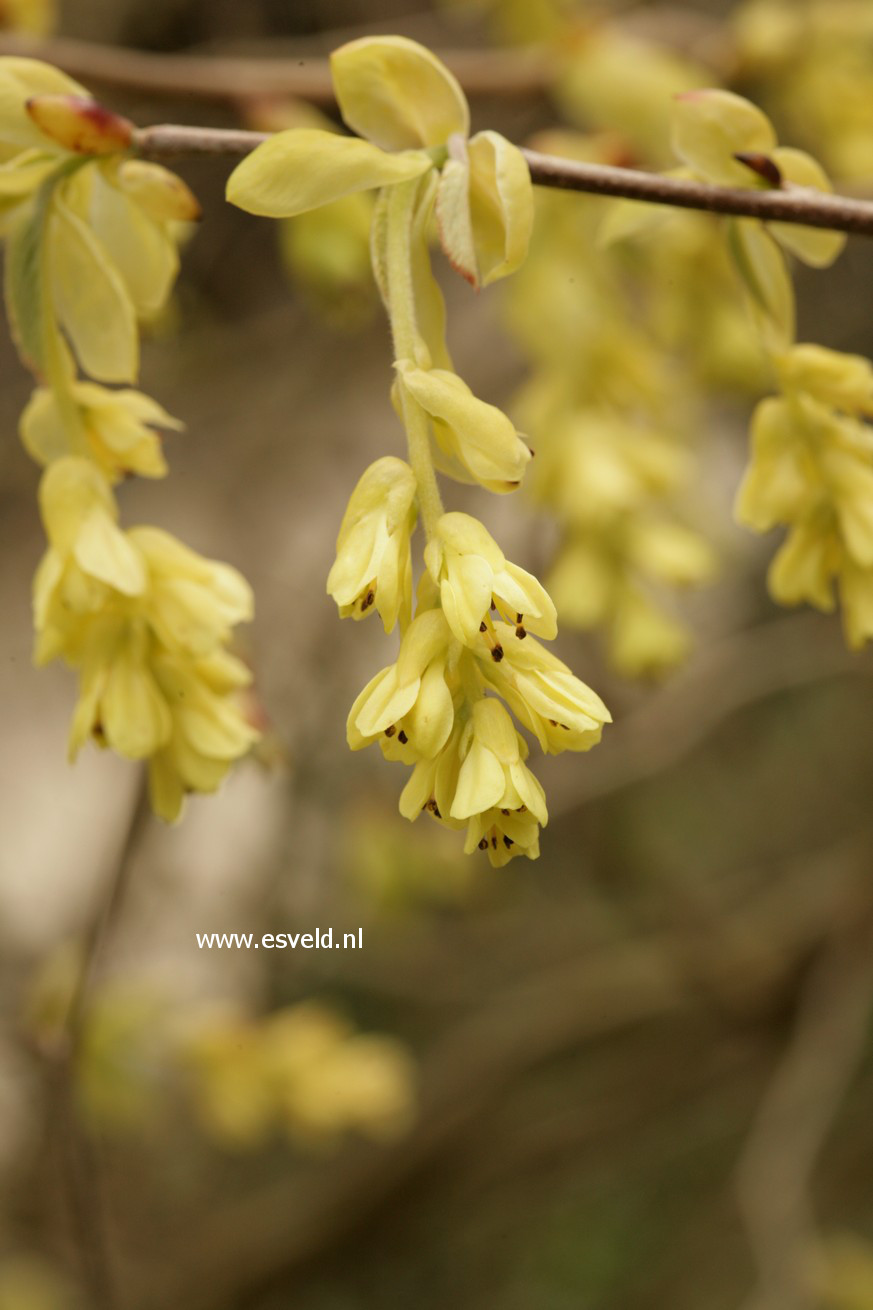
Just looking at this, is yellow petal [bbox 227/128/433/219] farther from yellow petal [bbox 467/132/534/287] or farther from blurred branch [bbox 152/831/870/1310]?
blurred branch [bbox 152/831/870/1310]

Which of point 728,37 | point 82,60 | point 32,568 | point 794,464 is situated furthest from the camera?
point 32,568

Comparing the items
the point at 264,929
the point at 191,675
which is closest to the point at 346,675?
the point at 264,929

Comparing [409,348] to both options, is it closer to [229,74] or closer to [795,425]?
[795,425]

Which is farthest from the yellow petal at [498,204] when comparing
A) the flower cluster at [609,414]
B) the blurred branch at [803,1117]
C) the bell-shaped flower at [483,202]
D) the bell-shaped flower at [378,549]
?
the blurred branch at [803,1117]

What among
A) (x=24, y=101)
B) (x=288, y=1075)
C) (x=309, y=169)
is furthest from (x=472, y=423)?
(x=288, y=1075)

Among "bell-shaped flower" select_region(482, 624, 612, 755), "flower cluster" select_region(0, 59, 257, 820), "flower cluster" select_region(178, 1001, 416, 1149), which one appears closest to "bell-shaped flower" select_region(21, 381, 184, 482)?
"flower cluster" select_region(0, 59, 257, 820)

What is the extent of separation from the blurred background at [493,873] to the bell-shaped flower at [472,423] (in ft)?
1.65

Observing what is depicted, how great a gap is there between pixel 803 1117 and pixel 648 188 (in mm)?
1377

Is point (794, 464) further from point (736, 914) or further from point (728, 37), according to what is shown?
point (736, 914)

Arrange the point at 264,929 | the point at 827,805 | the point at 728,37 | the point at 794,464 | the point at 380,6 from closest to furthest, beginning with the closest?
the point at 794,464, the point at 728,37, the point at 264,929, the point at 380,6, the point at 827,805

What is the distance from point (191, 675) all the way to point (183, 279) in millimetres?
1643

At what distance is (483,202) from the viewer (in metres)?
0.51

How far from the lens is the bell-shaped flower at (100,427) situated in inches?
22.0

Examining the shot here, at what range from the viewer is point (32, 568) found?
7.64 ft
